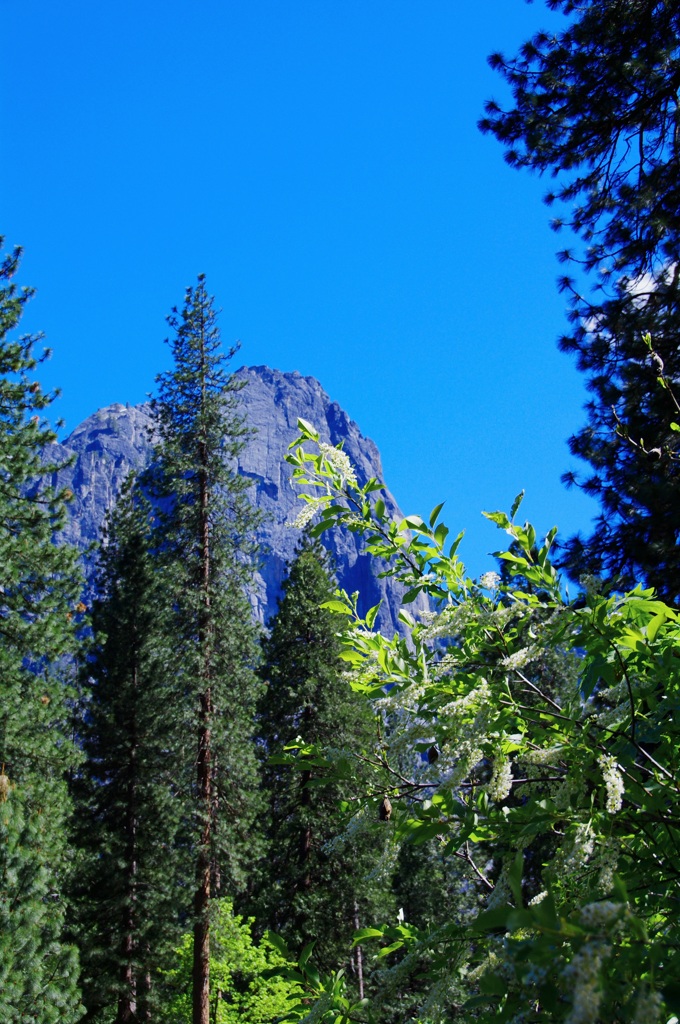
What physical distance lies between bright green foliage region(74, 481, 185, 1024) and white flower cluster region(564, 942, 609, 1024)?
14.2 metres

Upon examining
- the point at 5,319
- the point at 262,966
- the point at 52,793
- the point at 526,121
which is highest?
the point at 5,319

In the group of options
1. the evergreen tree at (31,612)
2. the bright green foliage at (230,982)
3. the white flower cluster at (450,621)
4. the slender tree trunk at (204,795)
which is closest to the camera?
the white flower cluster at (450,621)

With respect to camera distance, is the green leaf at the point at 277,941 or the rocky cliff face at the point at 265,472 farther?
the rocky cliff face at the point at 265,472

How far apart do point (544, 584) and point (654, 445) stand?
4.03 metres

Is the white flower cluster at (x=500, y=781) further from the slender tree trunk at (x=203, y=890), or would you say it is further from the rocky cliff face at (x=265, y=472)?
the rocky cliff face at (x=265, y=472)

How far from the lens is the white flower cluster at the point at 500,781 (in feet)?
5.60

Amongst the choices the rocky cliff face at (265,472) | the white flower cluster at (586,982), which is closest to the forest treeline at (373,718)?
the white flower cluster at (586,982)

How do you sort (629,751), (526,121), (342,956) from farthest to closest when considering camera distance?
1. (342,956)
2. (526,121)
3. (629,751)

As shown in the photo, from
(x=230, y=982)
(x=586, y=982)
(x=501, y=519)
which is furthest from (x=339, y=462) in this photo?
(x=230, y=982)

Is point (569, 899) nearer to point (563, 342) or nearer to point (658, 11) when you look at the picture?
point (563, 342)

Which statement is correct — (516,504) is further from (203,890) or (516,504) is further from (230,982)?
(230,982)

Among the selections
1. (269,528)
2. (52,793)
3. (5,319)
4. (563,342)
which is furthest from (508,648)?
(269,528)

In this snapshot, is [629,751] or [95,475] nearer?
[629,751]

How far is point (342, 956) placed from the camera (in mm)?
15359
